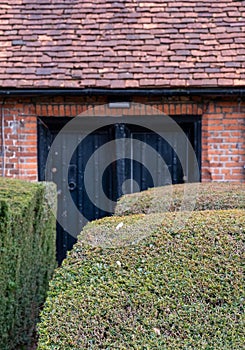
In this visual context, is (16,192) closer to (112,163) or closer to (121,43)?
(112,163)

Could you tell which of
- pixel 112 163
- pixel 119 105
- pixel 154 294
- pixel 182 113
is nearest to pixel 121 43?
pixel 119 105

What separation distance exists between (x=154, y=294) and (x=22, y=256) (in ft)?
7.25

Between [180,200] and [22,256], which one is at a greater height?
[180,200]

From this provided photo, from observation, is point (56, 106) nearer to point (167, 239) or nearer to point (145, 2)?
point (145, 2)

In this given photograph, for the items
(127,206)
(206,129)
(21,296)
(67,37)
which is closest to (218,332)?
(127,206)

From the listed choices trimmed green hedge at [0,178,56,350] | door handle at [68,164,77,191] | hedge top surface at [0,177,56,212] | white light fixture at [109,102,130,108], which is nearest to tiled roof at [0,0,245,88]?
white light fixture at [109,102,130,108]

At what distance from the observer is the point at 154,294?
2082 millimetres

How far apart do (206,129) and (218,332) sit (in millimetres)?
4510

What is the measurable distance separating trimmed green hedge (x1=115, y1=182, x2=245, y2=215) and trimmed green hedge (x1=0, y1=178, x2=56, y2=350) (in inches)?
33.6

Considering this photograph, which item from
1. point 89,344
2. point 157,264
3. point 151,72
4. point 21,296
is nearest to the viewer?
point 89,344

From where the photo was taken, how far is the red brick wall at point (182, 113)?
20.2 feet

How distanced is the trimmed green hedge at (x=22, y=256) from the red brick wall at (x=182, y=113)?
127cm

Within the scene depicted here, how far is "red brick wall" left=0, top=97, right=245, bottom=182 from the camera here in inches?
242

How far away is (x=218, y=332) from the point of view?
1.97 meters
